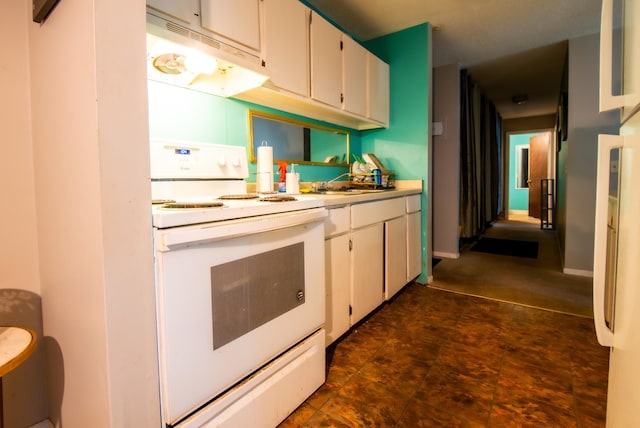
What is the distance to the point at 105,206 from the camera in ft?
2.32

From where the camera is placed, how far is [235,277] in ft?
3.17

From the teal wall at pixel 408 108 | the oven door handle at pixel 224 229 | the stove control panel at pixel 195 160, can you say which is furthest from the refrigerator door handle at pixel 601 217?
the teal wall at pixel 408 108

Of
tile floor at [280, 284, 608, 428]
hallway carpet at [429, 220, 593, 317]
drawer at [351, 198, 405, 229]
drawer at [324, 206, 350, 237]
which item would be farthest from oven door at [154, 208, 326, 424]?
hallway carpet at [429, 220, 593, 317]

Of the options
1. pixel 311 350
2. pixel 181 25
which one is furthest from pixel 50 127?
pixel 311 350

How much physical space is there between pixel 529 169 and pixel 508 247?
14.0 ft

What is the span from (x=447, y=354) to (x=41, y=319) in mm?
1793

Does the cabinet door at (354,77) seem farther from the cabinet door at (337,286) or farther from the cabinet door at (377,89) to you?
the cabinet door at (337,286)

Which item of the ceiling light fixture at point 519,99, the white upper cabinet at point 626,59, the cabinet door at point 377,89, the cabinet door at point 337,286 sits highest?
the ceiling light fixture at point 519,99

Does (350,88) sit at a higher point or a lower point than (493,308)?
higher

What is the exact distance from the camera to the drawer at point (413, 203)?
244cm

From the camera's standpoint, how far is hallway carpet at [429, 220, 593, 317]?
230 cm

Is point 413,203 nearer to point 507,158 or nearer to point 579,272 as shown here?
point 579,272

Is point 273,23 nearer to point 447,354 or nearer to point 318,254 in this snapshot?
point 318,254

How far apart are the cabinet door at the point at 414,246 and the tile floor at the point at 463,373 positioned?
1.49ft
